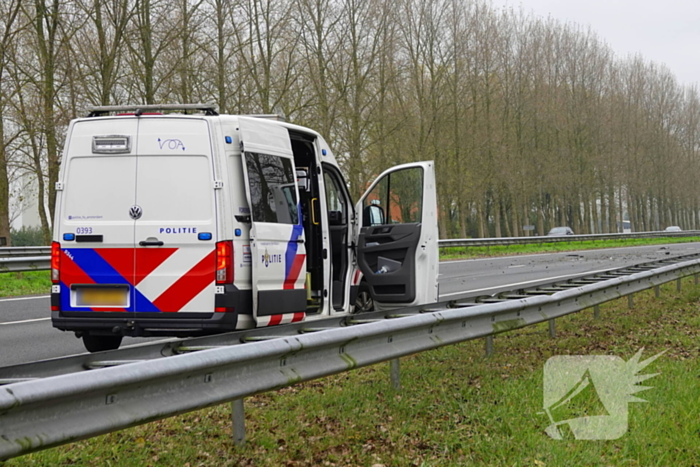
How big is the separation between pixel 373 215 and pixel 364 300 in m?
1.11

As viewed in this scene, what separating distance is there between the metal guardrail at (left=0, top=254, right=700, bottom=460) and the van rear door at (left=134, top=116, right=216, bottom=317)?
126 centimetres

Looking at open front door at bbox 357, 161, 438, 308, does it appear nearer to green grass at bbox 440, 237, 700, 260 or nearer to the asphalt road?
the asphalt road

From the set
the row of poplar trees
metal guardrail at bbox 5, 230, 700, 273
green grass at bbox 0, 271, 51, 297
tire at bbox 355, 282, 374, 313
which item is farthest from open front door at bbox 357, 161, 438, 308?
the row of poplar trees

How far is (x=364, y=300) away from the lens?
9.99 metres

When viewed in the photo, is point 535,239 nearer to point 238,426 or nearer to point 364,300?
point 364,300

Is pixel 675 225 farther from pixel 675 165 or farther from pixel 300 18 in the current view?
pixel 300 18

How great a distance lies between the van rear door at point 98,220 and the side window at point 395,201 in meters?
3.34

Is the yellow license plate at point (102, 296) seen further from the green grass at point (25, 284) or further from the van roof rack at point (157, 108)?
the green grass at point (25, 284)

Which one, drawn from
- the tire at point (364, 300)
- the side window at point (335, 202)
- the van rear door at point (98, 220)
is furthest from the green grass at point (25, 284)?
the van rear door at point (98, 220)

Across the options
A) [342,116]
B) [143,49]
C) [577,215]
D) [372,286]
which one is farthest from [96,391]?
[577,215]

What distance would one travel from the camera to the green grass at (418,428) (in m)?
4.71

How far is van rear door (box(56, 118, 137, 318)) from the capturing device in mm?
7234
